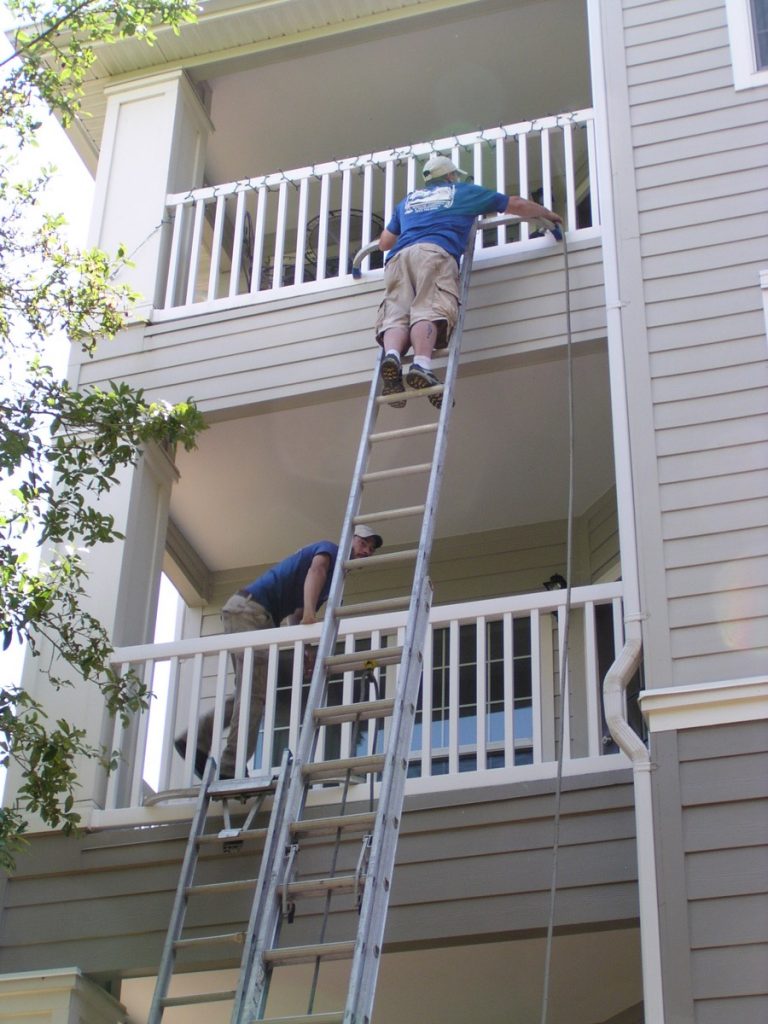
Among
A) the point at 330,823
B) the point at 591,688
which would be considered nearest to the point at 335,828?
the point at 330,823

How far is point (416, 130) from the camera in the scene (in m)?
10.7

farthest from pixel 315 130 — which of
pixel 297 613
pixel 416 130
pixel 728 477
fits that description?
pixel 728 477

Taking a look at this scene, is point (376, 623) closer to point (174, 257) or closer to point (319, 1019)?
point (319, 1019)

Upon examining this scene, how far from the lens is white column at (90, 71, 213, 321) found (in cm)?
896

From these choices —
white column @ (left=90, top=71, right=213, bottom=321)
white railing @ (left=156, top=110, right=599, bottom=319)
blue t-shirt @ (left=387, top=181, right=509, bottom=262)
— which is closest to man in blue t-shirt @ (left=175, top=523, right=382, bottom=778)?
blue t-shirt @ (left=387, top=181, right=509, bottom=262)

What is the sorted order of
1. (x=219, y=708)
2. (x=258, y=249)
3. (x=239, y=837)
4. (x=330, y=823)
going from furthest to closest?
(x=258, y=249), (x=219, y=708), (x=239, y=837), (x=330, y=823)

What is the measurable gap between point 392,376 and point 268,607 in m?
1.55

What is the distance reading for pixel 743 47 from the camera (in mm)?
7602

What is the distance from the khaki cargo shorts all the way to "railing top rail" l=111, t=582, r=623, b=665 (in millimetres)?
1508

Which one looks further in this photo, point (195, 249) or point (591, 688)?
point (195, 249)

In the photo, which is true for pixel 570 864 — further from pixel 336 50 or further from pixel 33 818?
pixel 336 50

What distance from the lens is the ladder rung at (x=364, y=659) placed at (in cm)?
561

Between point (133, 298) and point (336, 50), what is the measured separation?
11.9ft

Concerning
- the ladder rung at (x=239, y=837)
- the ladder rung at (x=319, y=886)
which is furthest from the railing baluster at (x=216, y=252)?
the ladder rung at (x=319, y=886)
